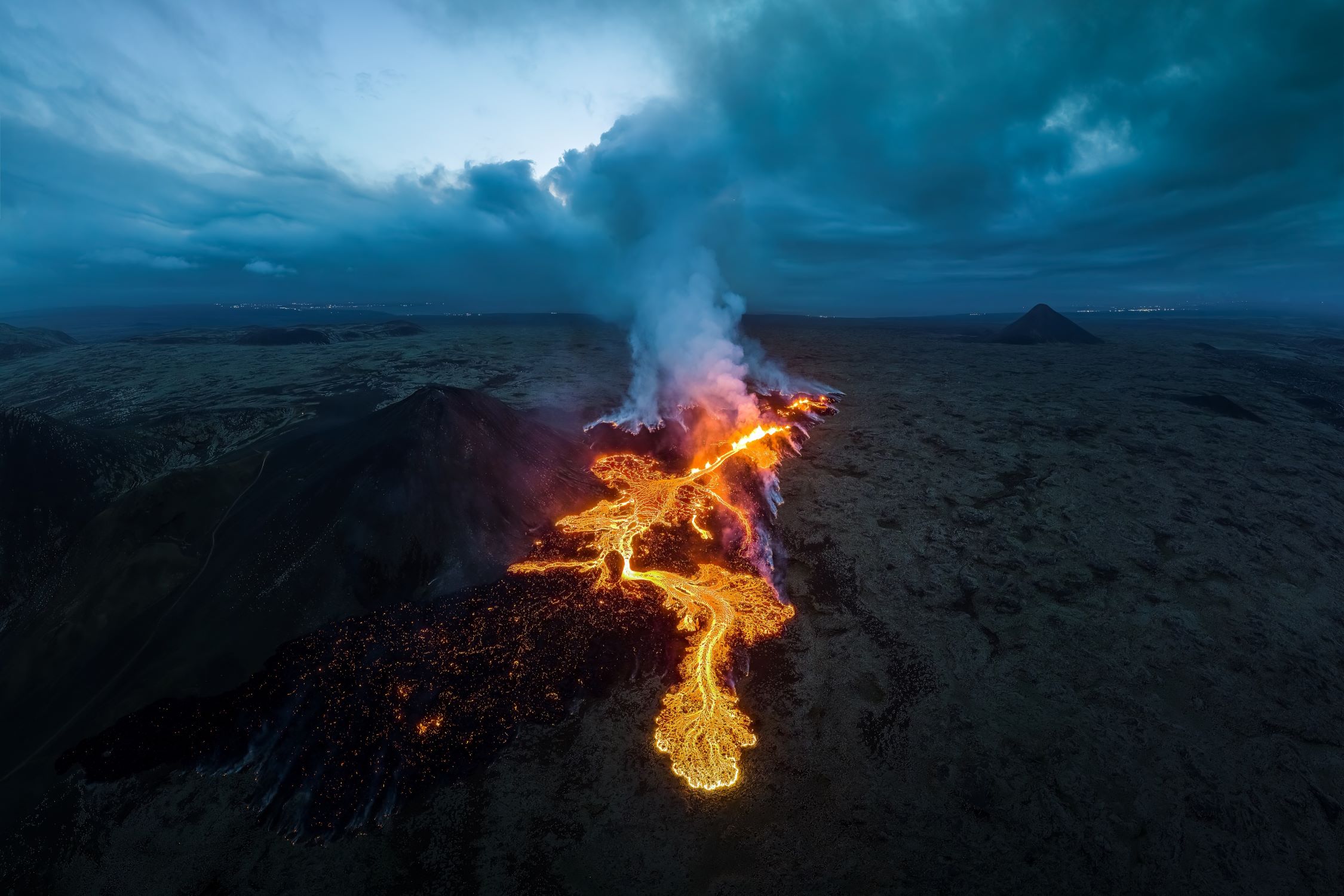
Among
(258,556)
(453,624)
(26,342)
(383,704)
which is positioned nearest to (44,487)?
(258,556)

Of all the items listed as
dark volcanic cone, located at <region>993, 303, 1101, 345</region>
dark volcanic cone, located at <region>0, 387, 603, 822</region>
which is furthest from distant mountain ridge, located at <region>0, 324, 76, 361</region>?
dark volcanic cone, located at <region>993, 303, 1101, 345</region>

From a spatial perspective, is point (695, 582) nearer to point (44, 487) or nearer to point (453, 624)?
point (453, 624)

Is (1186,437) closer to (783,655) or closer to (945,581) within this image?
(945,581)

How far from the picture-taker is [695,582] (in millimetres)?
18156

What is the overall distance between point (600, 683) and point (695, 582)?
18.1ft

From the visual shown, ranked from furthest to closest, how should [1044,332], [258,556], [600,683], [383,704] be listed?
1. [1044,332]
2. [258,556]
3. [600,683]
4. [383,704]

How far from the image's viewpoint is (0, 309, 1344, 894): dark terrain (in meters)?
10.0

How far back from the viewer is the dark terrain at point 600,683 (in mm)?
10039

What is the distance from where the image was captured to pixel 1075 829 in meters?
10.5

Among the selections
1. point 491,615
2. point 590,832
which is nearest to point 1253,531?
point 590,832

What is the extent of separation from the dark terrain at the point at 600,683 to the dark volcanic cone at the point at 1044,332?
90.9m

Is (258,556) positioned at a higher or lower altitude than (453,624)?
higher

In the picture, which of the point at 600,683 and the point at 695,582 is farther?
the point at 695,582

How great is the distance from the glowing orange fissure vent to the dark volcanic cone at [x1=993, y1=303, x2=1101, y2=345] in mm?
105943
